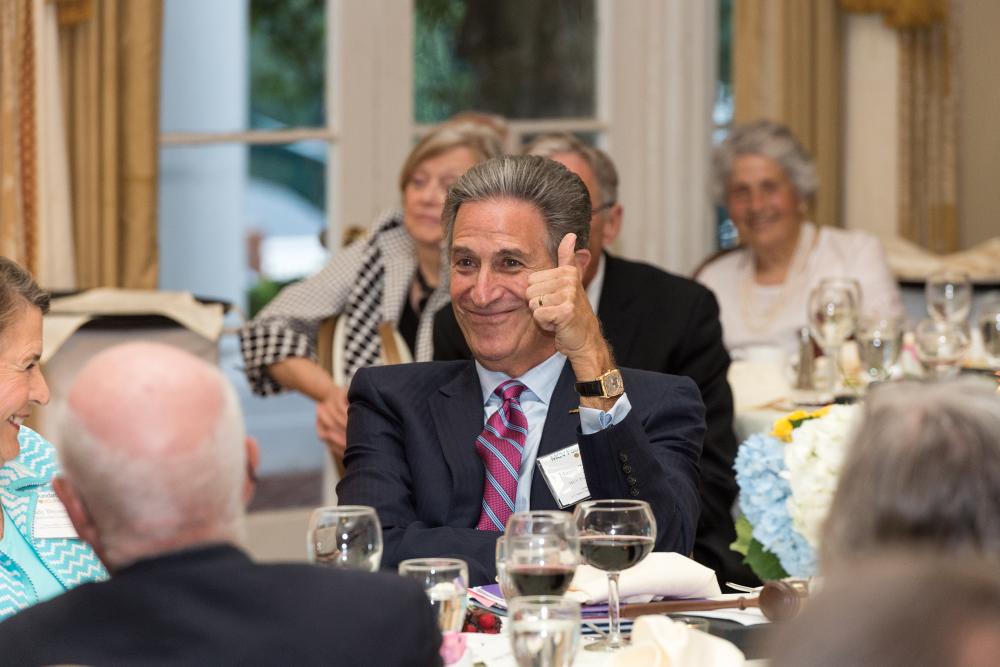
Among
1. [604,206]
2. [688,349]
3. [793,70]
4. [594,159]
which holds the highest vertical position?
[793,70]

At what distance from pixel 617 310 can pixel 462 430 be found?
1000 millimetres

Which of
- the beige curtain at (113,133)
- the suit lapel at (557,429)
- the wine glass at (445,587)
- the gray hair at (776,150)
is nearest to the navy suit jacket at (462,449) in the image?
the suit lapel at (557,429)

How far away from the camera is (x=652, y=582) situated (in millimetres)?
1988

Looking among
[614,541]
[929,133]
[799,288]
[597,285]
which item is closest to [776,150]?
[799,288]

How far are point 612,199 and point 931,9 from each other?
8.30 feet

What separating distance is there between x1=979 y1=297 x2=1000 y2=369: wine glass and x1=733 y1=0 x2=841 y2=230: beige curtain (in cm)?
175

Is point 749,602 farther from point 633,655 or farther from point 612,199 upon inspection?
point 612,199

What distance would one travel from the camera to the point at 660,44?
595 centimetres

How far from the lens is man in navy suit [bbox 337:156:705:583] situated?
8.14 ft

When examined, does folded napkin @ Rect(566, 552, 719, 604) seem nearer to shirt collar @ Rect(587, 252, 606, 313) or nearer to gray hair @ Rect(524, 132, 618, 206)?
shirt collar @ Rect(587, 252, 606, 313)

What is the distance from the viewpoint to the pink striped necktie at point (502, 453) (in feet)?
8.38

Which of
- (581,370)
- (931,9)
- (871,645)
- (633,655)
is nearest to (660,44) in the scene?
(931,9)

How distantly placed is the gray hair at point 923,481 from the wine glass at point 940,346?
263cm

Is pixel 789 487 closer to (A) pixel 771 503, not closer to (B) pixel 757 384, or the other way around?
(A) pixel 771 503
